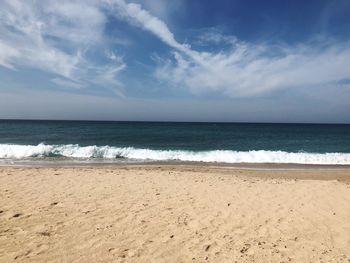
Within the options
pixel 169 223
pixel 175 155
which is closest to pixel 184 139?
pixel 175 155

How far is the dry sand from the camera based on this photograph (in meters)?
4.35

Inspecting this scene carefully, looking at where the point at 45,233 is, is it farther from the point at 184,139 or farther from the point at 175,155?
the point at 184,139

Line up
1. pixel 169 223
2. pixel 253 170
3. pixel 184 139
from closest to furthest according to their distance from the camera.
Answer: pixel 169 223 → pixel 253 170 → pixel 184 139

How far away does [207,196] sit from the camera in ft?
25.7

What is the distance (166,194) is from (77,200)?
243cm

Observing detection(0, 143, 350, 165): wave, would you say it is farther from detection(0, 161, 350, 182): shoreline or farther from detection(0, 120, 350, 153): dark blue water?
detection(0, 120, 350, 153): dark blue water

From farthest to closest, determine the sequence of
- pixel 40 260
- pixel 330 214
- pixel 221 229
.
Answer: pixel 330 214, pixel 221 229, pixel 40 260

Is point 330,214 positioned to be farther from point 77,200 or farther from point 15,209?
point 15,209

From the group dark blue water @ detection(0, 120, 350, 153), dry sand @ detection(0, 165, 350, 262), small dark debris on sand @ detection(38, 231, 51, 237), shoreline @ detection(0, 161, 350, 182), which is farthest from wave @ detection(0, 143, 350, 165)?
small dark debris on sand @ detection(38, 231, 51, 237)

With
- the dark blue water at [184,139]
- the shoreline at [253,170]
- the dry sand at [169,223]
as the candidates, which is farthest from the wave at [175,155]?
the dry sand at [169,223]

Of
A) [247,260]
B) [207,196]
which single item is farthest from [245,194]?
[247,260]

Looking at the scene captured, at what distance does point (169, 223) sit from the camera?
5598mm

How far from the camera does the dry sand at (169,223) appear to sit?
14.3 feet

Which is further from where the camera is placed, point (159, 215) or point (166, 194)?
point (166, 194)
